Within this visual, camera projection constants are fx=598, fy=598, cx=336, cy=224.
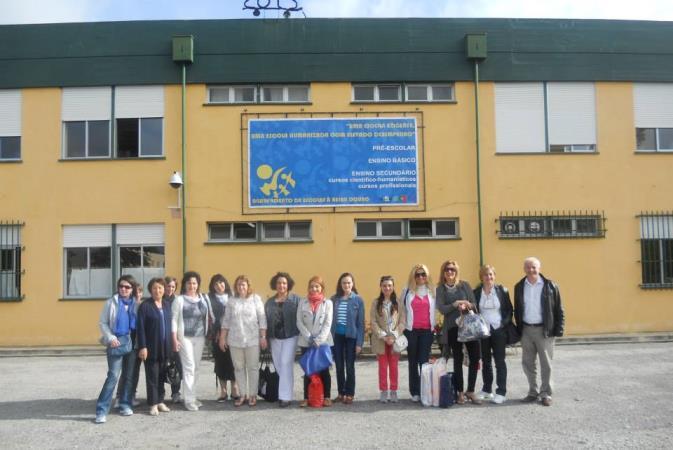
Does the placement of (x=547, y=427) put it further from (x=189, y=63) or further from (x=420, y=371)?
(x=189, y=63)

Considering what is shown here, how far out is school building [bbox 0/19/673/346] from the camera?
13133 millimetres

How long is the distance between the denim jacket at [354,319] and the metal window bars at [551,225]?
6.43m

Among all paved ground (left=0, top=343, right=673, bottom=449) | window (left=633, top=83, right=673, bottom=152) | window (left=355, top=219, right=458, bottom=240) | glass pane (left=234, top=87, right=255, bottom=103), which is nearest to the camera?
paved ground (left=0, top=343, right=673, bottom=449)

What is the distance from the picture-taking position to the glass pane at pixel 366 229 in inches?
524

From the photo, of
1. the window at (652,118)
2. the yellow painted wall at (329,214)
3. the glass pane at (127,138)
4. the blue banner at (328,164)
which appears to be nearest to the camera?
the yellow painted wall at (329,214)

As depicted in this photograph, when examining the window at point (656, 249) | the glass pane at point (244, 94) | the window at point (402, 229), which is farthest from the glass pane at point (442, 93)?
the window at point (656, 249)

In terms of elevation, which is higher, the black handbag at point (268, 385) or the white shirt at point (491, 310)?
the white shirt at point (491, 310)

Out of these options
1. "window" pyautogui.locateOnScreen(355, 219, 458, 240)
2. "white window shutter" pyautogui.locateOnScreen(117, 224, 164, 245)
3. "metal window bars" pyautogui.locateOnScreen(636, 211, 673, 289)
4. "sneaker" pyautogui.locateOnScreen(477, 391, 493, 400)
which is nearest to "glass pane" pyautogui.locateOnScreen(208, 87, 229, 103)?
"white window shutter" pyautogui.locateOnScreen(117, 224, 164, 245)

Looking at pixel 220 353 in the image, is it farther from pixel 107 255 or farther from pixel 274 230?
pixel 107 255

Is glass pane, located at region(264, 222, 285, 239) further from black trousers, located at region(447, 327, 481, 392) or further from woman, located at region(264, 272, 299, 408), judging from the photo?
black trousers, located at region(447, 327, 481, 392)

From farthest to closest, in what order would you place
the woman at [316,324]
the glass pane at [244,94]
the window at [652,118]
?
1. the window at [652,118]
2. the glass pane at [244,94]
3. the woman at [316,324]

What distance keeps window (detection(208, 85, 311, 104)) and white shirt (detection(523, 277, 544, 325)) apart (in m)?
7.62

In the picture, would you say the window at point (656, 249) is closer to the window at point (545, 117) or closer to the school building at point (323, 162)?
the school building at point (323, 162)

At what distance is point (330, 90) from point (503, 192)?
4.51 m
